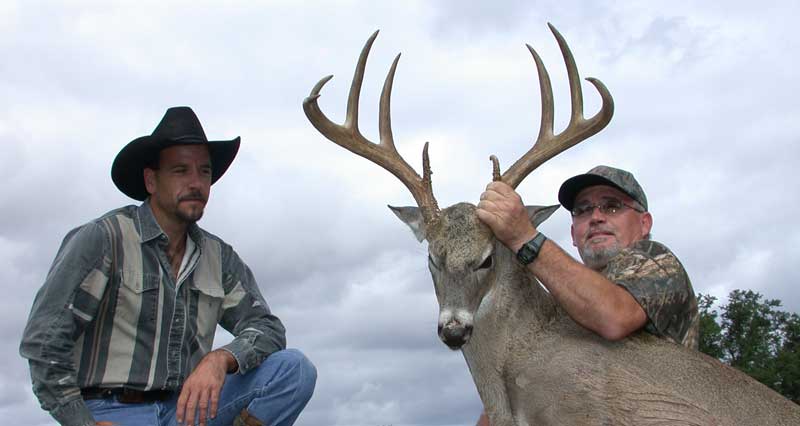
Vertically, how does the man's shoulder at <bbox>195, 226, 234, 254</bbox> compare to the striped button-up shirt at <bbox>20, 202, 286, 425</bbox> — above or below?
above

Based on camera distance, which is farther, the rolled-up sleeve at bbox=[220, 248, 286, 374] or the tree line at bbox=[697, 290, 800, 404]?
the tree line at bbox=[697, 290, 800, 404]

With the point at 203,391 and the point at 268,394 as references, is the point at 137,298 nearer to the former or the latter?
the point at 203,391

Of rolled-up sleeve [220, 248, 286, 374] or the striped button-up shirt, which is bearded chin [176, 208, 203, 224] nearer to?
the striped button-up shirt

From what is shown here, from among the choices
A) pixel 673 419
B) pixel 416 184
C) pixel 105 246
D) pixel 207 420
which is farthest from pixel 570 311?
pixel 105 246

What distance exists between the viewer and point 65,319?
688 cm

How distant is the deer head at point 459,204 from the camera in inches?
287

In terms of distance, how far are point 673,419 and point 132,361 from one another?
398 centimetres

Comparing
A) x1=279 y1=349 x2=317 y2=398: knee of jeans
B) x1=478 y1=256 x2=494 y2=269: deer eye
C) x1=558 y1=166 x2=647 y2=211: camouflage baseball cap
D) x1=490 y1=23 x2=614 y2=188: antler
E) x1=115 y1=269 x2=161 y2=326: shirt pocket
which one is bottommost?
x1=279 y1=349 x2=317 y2=398: knee of jeans

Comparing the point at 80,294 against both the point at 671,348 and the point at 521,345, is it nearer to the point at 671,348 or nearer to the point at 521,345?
the point at 521,345

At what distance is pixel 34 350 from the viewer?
6.76 meters

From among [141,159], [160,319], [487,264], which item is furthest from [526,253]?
[141,159]

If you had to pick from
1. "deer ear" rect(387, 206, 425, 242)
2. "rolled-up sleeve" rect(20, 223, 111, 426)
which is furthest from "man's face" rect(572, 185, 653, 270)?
"rolled-up sleeve" rect(20, 223, 111, 426)

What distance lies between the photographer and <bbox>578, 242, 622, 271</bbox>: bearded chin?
26.9 feet

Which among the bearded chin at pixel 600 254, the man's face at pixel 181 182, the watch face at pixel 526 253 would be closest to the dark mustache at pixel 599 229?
the bearded chin at pixel 600 254
